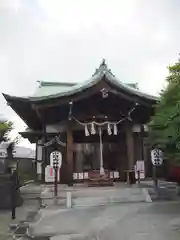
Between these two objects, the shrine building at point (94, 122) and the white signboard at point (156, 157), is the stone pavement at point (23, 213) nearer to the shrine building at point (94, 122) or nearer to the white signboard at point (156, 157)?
the shrine building at point (94, 122)

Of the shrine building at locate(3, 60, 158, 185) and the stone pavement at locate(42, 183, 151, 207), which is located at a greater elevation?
the shrine building at locate(3, 60, 158, 185)

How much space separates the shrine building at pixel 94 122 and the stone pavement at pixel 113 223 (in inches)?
194

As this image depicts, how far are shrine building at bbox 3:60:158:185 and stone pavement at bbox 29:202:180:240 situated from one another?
4931 millimetres

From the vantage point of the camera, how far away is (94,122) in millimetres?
15289

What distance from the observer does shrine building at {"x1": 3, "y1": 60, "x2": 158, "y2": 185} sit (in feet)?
49.1

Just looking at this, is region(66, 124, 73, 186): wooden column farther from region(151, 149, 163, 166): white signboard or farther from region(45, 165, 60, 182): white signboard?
region(151, 149, 163, 166): white signboard

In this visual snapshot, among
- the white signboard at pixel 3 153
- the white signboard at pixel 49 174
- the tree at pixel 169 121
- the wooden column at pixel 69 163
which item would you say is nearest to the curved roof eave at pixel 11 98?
the wooden column at pixel 69 163

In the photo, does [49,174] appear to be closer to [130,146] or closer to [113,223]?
[130,146]

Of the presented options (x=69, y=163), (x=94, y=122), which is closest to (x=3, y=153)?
(x=69, y=163)

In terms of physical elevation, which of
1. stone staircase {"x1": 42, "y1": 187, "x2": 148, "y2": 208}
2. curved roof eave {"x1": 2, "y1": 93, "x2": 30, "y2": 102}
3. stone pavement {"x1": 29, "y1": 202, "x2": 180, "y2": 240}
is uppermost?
curved roof eave {"x1": 2, "y1": 93, "x2": 30, "y2": 102}

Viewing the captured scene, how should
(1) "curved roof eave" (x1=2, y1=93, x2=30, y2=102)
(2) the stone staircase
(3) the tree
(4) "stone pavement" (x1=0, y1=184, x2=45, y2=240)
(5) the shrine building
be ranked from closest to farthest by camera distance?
(3) the tree
(4) "stone pavement" (x1=0, y1=184, x2=45, y2=240)
(2) the stone staircase
(5) the shrine building
(1) "curved roof eave" (x1=2, y1=93, x2=30, y2=102)

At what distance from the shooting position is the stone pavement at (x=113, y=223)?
7164 mm

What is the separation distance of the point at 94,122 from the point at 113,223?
759 centimetres

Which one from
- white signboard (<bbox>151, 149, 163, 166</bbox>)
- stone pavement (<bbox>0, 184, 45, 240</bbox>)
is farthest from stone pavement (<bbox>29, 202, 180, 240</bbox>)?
white signboard (<bbox>151, 149, 163, 166</bbox>)
